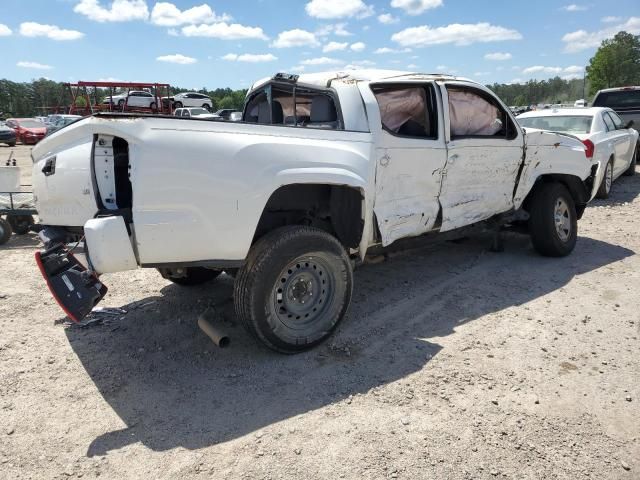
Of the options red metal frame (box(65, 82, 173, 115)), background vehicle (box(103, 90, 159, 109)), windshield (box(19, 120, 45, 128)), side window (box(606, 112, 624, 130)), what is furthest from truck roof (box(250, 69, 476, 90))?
windshield (box(19, 120, 45, 128))

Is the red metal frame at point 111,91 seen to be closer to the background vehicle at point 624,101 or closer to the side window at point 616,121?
the background vehicle at point 624,101

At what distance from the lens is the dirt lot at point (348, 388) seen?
8.34 ft

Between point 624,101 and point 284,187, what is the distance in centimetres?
1385

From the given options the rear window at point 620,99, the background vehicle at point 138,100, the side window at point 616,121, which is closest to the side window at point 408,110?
the side window at point 616,121

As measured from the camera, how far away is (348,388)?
318 cm

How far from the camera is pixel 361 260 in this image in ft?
13.4

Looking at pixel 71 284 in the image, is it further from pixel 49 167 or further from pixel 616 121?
pixel 616 121

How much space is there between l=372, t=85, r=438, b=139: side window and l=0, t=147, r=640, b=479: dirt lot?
1.56m

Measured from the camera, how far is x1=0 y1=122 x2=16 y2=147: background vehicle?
82.4 ft

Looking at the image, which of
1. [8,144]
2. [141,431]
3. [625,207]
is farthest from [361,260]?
[8,144]

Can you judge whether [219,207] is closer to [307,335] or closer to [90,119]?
[90,119]

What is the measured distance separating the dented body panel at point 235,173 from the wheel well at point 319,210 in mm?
80

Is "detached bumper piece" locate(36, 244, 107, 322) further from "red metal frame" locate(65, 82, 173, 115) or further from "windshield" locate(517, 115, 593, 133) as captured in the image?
"red metal frame" locate(65, 82, 173, 115)

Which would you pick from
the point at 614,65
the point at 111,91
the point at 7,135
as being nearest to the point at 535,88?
the point at 614,65
